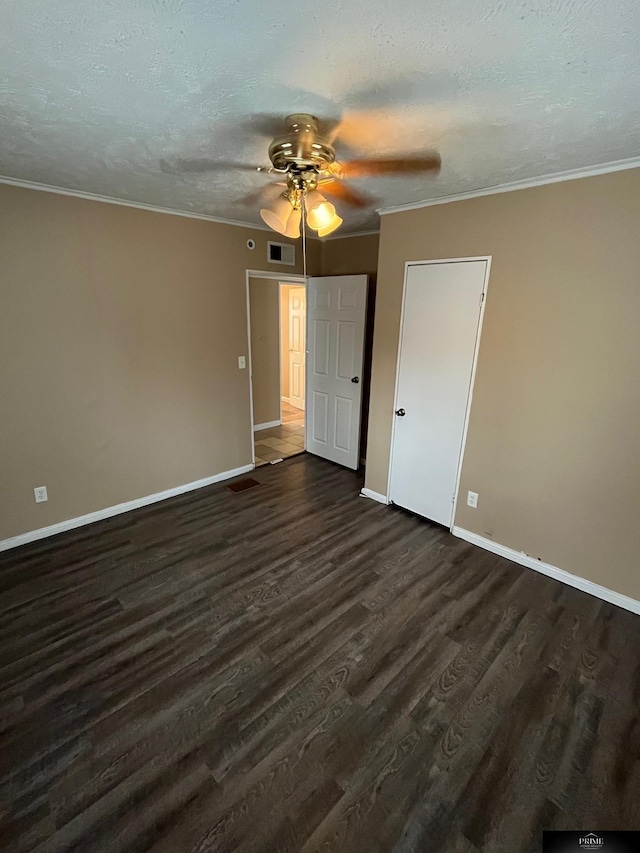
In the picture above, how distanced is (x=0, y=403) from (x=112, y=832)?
249cm

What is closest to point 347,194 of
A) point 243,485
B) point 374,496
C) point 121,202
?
point 121,202

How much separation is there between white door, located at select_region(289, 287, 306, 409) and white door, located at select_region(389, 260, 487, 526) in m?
3.57

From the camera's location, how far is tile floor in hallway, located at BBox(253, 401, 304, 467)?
4.71m

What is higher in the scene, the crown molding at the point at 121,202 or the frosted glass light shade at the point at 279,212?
the crown molding at the point at 121,202

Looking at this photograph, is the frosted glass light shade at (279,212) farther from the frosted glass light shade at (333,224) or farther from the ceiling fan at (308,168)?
the frosted glass light shade at (333,224)

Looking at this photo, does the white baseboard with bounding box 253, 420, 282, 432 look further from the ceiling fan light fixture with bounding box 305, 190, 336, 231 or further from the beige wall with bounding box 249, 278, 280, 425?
the ceiling fan light fixture with bounding box 305, 190, 336, 231

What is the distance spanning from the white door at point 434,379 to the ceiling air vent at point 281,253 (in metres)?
1.62

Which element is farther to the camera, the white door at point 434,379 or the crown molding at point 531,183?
the white door at point 434,379

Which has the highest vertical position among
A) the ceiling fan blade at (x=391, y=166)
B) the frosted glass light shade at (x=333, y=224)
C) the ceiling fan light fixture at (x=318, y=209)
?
the ceiling fan blade at (x=391, y=166)

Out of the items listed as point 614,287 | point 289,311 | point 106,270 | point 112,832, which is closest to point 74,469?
point 106,270

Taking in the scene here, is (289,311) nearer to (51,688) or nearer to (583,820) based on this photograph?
(51,688)

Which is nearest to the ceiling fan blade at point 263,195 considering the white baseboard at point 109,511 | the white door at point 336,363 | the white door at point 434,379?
the white door at point 434,379

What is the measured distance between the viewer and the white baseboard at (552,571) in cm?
236

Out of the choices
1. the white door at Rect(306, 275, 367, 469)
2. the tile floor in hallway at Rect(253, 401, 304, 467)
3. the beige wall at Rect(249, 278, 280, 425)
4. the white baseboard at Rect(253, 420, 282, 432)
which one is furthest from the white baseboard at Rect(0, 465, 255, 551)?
the beige wall at Rect(249, 278, 280, 425)
